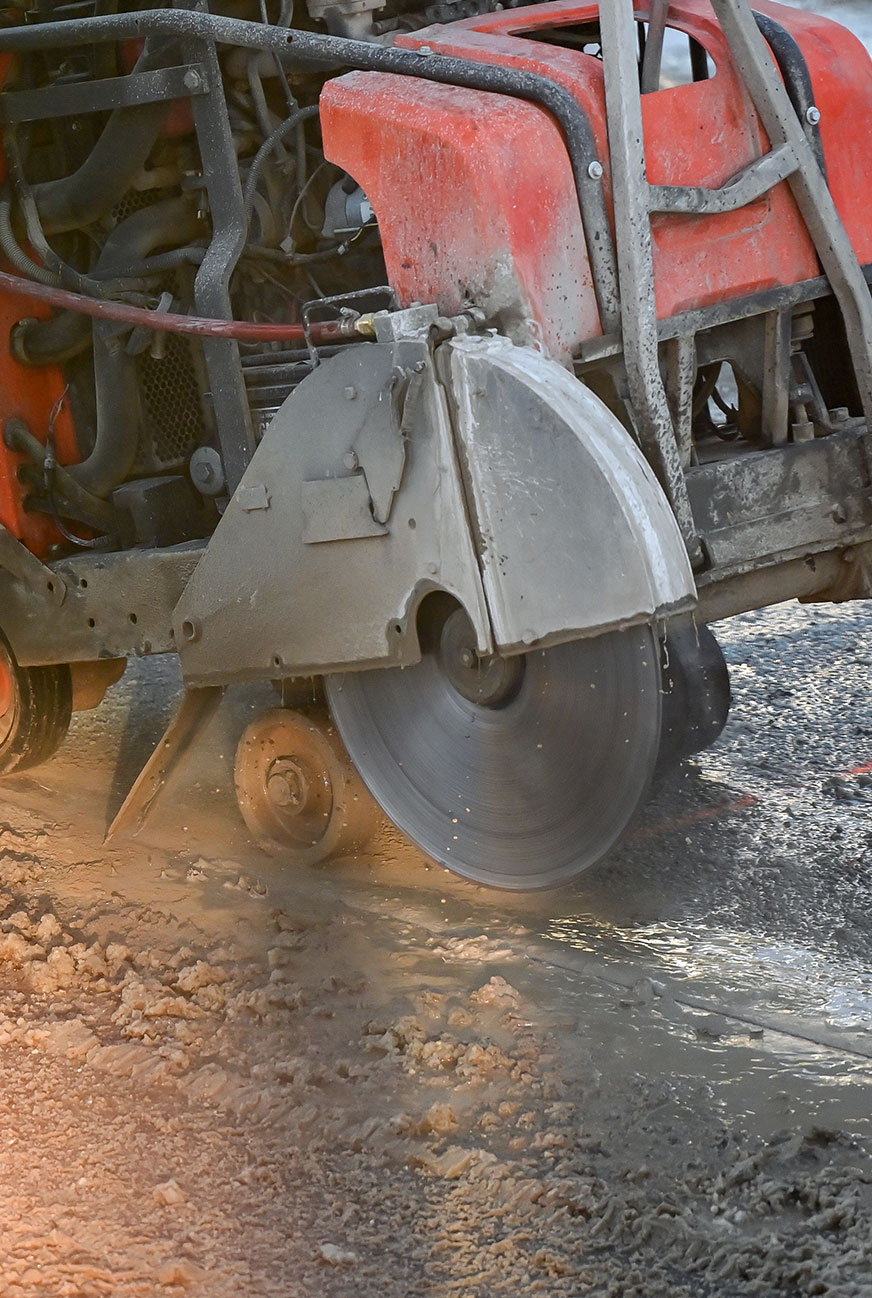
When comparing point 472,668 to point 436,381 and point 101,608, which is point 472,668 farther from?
point 101,608

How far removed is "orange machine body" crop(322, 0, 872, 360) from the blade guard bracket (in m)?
0.17

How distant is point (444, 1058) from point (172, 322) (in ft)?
4.95

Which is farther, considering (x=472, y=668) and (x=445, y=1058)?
(x=472, y=668)

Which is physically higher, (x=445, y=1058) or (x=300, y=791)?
(x=300, y=791)

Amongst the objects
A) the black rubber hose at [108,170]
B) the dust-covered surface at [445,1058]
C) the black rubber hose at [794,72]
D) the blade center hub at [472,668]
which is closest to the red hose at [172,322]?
the black rubber hose at [108,170]

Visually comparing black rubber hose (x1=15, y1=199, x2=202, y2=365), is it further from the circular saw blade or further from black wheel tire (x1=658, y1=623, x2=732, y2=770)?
black wheel tire (x1=658, y1=623, x2=732, y2=770)

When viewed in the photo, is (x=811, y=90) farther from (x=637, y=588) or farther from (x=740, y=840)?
(x=740, y=840)

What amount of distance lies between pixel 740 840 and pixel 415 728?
847mm

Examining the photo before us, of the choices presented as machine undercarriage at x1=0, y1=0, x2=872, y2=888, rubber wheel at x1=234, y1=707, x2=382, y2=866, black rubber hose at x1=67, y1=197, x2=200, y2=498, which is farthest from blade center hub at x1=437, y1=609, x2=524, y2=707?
black rubber hose at x1=67, y1=197, x2=200, y2=498

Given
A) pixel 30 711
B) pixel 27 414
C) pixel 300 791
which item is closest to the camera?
pixel 300 791

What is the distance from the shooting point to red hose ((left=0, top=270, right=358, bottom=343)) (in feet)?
9.41

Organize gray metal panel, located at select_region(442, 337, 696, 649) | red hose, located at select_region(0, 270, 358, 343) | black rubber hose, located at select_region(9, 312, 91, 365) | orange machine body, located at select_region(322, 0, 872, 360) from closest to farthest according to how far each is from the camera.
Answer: gray metal panel, located at select_region(442, 337, 696, 649)
orange machine body, located at select_region(322, 0, 872, 360)
red hose, located at select_region(0, 270, 358, 343)
black rubber hose, located at select_region(9, 312, 91, 365)

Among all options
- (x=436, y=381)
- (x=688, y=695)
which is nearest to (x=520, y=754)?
(x=688, y=695)

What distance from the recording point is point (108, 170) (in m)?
3.24
